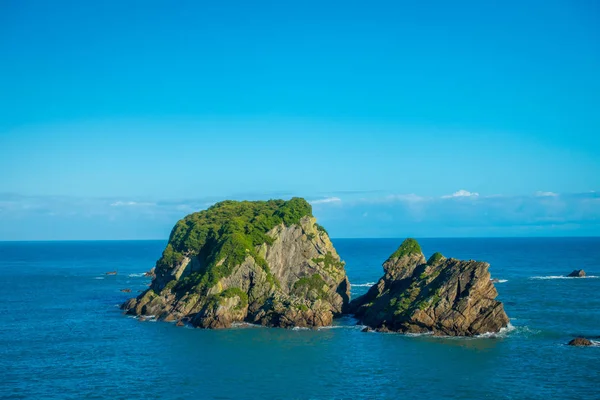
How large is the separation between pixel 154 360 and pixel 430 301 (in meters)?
38.8

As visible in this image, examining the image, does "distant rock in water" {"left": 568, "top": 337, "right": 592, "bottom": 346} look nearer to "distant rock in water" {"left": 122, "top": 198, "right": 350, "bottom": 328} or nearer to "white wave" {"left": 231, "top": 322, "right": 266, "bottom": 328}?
"distant rock in water" {"left": 122, "top": 198, "right": 350, "bottom": 328}

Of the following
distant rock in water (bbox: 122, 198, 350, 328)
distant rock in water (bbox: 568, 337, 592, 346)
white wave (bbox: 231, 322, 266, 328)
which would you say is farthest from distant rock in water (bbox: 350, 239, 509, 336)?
white wave (bbox: 231, 322, 266, 328)

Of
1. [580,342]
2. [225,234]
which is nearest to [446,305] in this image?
[580,342]

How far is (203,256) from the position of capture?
111m

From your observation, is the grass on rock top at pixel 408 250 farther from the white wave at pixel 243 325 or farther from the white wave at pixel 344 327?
the white wave at pixel 243 325

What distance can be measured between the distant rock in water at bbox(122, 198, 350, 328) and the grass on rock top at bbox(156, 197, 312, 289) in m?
0.17

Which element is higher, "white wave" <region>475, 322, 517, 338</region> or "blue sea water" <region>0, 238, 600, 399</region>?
"white wave" <region>475, 322, 517, 338</region>

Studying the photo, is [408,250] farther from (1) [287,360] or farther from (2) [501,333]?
(1) [287,360]

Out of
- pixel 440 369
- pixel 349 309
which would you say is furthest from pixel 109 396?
pixel 349 309

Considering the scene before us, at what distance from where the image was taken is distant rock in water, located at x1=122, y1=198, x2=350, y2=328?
95.4 metres

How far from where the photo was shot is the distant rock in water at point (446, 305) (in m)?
85.6

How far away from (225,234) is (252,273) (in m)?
10.3

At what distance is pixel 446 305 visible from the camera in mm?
86500

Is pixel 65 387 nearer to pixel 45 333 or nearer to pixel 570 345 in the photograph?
pixel 45 333
